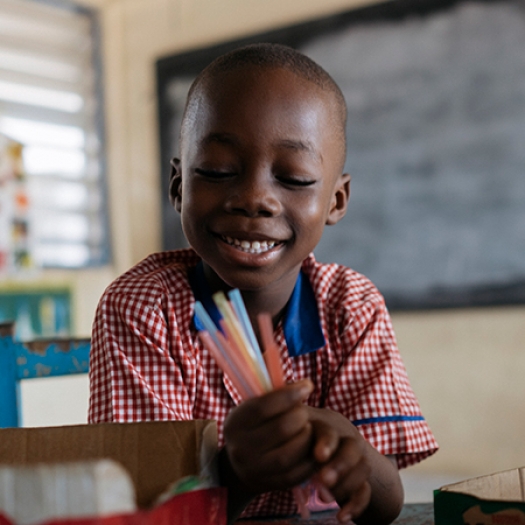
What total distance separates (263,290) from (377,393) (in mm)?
189

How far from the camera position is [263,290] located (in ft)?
2.83

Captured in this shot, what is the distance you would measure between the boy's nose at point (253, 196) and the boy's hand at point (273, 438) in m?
0.27

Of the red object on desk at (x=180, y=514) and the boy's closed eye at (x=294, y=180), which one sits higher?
the boy's closed eye at (x=294, y=180)

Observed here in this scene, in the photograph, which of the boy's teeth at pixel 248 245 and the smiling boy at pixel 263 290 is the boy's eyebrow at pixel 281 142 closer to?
the smiling boy at pixel 263 290

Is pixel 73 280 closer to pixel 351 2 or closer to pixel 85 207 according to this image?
pixel 85 207

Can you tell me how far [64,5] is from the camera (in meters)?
3.11

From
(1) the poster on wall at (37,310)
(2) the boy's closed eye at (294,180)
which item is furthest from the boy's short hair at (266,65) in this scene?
Result: (1) the poster on wall at (37,310)

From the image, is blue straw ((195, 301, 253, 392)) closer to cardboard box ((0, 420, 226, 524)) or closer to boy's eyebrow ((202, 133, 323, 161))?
cardboard box ((0, 420, 226, 524))

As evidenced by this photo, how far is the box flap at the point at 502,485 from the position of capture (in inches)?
18.1

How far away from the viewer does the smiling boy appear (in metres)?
0.70

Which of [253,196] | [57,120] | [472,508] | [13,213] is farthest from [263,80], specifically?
[57,120]

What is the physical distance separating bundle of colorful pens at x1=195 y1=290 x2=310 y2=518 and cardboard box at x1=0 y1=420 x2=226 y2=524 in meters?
0.04

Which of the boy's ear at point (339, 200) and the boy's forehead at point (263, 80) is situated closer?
the boy's forehead at point (263, 80)

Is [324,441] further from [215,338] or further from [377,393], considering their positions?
[377,393]
